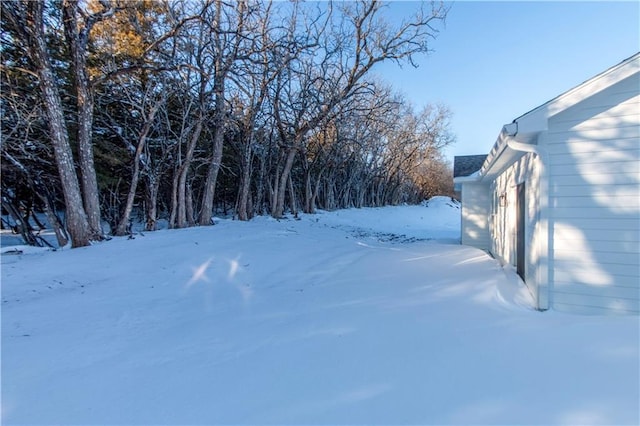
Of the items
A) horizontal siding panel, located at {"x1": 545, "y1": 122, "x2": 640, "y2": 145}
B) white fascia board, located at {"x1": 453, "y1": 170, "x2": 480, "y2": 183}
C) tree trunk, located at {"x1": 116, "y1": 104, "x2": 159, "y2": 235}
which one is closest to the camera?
horizontal siding panel, located at {"x1": 545, "y1": 122, "x2": 640, "y2": 145}

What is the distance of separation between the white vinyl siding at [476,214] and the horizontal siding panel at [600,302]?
6314mm

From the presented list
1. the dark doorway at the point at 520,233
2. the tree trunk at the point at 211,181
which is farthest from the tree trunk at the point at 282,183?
the dark doorway at the point at 520,233

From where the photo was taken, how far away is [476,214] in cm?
1005

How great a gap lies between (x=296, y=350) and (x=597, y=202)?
3689 mm

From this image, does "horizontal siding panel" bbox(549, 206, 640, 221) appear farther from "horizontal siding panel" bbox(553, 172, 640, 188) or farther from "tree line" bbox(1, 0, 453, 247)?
"tree line" bbox(1, 0, 453, 247)

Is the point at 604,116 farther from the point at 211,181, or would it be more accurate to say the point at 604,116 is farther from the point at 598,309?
the point at 211,181

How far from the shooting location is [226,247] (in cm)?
711

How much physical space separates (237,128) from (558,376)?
1157cm

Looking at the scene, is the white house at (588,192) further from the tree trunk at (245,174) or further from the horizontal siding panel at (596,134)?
the tree trunk at (245,174)

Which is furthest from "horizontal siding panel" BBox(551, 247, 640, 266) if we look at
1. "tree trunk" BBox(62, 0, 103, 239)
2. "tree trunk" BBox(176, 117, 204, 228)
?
"tree trunk" BBox(176, 117, 204, 228)

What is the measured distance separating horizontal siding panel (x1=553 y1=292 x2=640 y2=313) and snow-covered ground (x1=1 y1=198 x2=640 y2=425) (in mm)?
226

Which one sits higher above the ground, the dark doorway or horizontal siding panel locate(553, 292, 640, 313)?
the dark doorway

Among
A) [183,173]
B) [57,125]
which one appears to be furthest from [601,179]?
[183,173]

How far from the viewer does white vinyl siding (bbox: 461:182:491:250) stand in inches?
388
